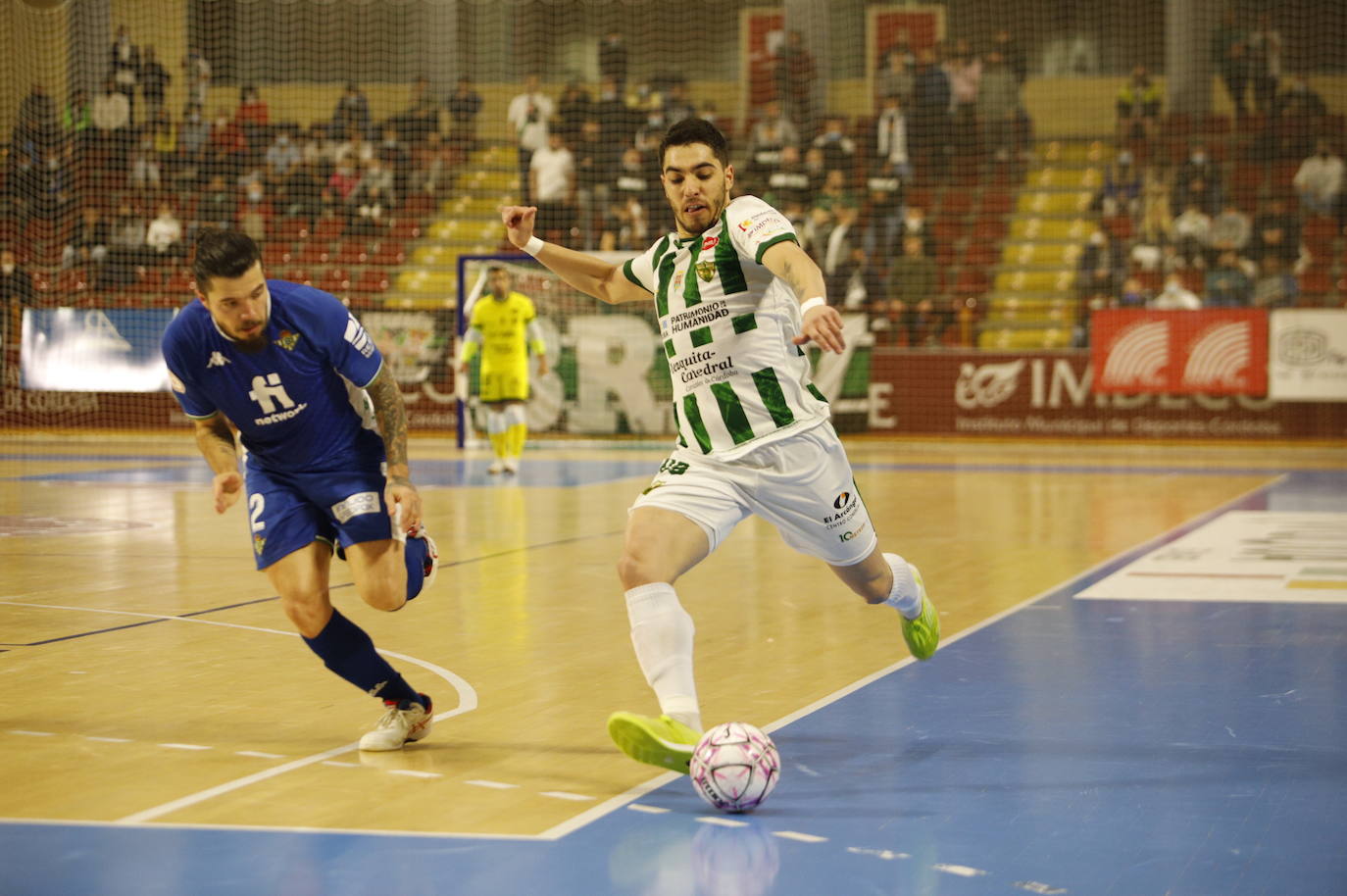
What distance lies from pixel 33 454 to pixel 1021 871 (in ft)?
64.5

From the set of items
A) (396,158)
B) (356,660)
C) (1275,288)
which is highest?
(396,158)

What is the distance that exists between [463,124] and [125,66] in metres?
5.70

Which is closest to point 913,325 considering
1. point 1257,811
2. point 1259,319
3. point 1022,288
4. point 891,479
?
point 1022,288

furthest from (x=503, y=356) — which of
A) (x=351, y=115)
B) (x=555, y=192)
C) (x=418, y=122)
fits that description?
(x=351, y=115)

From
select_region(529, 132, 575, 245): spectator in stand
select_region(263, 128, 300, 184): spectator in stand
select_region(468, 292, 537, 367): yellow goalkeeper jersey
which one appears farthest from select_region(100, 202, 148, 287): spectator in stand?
select_region(468, 292, 537, 367): yellow goalkeeper jersey

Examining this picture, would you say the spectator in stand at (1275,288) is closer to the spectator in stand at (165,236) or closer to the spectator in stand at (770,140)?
the spectator in stand at (770,140)

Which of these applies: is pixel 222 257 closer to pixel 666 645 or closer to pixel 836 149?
pixel 666 645

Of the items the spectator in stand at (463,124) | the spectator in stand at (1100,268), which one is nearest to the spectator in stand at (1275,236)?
the spectator in stand at (1100,268)

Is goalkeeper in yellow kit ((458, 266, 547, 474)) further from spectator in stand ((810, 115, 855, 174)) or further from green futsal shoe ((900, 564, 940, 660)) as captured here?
green futsal shoe ((900, 564, 940, 660))

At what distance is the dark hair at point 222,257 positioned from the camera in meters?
4.79

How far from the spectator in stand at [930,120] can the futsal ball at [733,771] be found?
75.0ft

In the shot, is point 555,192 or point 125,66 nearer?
point 555,192

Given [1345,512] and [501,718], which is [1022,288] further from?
[501,718]

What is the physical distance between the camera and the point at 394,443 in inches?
203
